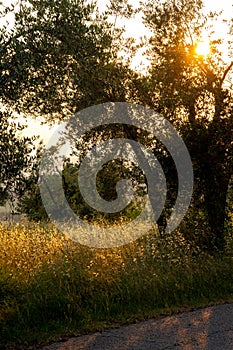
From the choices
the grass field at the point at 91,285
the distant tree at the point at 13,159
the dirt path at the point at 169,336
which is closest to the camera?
the dirt path at the point at 169,336

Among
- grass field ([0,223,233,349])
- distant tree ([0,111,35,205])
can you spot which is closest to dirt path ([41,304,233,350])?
grass field ([0,223,233,349])

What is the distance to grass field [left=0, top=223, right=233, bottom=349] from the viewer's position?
35.2ft

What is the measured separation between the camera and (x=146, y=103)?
15992mm

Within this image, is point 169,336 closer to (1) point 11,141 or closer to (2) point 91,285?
(2) point 91,285

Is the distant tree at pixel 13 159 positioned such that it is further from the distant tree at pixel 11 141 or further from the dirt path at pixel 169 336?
the dirt path at pixel 169 336

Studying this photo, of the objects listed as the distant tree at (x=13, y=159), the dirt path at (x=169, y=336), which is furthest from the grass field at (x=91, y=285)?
the distant tree at (x=13, y=159)

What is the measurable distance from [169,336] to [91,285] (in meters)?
3.03

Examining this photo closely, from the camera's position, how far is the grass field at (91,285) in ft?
35.2

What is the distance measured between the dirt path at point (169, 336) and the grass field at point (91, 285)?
0.56 metres

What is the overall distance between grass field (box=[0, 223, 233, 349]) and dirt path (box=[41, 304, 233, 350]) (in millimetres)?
560

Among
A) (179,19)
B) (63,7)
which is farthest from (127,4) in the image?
(63,7)

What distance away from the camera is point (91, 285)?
12.1 meters

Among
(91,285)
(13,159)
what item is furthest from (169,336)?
(13,159)

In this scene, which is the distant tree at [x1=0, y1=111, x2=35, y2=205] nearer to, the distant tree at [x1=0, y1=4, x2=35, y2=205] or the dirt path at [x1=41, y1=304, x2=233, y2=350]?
the distant tree at [x1=0, y1=4, x2=35, y2=205]
